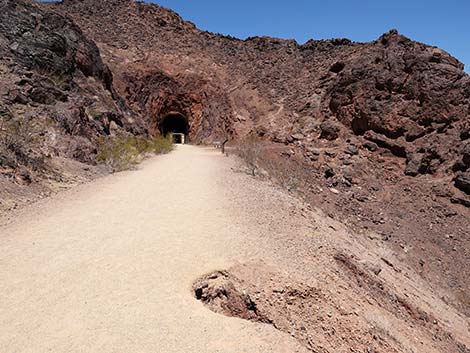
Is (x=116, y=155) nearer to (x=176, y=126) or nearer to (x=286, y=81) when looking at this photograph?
(x=286, y=81)

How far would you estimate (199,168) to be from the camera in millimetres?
12461

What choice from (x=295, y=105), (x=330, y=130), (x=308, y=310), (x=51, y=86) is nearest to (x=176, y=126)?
(x=295, y=105)

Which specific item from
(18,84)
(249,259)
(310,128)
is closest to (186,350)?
(249,259)

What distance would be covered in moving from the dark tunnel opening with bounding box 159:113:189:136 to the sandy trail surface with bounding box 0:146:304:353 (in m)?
23.0

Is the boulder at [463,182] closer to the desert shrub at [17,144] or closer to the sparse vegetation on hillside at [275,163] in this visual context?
the sparse vegetation on hillside at [275,163]

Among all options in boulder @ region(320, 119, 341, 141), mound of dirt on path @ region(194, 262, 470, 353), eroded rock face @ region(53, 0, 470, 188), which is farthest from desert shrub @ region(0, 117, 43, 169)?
boulder @ region(320, 119, 341, 141)

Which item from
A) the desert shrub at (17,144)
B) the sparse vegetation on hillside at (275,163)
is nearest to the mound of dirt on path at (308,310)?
the desert shrub at (17,144)

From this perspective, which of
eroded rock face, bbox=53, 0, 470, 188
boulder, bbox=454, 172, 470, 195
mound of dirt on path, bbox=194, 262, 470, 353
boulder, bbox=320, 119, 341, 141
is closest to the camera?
mound of dirt on path, bbox=194, 262, 470, 353

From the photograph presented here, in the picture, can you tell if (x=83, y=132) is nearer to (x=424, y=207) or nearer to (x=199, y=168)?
(x=199, y=168)

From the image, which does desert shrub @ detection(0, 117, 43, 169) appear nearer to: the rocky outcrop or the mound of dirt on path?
the rocky outcrop

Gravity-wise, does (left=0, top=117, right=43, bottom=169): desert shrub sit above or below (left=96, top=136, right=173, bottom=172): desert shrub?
above

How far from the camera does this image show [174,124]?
3581 cm

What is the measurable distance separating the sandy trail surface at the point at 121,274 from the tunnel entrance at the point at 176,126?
80.1ft

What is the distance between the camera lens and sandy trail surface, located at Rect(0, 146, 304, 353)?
2967 mm
